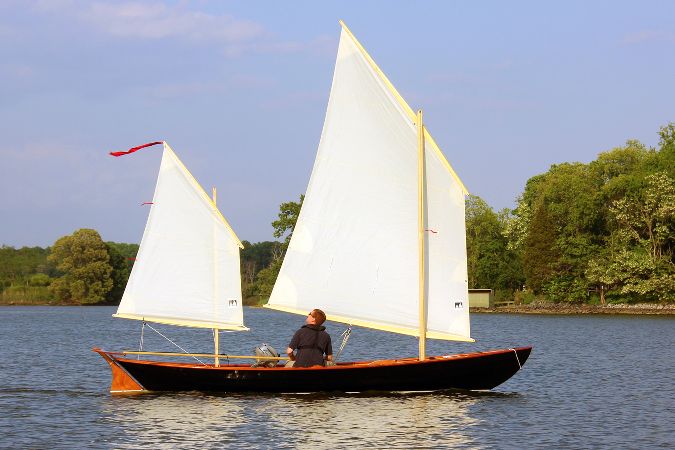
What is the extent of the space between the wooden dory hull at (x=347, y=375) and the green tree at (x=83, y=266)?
A: 146 m

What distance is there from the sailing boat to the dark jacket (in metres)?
0.53

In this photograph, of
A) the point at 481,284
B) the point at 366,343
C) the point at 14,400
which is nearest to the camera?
the point at 14,400

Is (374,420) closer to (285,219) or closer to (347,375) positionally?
(347,375)

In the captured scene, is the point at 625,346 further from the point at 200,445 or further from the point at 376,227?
the point at 200,445

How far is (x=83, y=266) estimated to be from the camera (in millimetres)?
178625

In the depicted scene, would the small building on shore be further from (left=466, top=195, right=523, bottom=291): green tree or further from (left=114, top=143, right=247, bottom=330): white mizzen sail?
(left=114, top=143, right=247, bottom=330): white mizzen sail

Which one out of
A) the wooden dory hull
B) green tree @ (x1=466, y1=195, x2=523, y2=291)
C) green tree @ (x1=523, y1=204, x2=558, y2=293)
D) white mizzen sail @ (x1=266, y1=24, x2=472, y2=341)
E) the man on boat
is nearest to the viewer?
the man on boat

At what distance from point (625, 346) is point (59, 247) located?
126 metres

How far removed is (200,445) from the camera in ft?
81.1

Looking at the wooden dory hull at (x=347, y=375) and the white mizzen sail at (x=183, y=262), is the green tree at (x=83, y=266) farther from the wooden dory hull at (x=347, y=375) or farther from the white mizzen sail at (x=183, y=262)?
the wooden dory hull at (x=347, y=375)

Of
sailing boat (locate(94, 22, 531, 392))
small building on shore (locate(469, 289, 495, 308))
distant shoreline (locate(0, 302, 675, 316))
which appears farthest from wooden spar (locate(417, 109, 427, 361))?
small building on shore (locate(469, 289, 495, 308))

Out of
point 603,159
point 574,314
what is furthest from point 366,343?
point 603,159

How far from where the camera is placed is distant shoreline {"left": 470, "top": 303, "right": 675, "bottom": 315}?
117 m

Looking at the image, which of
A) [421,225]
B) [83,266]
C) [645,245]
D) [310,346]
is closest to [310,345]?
[310,346]
